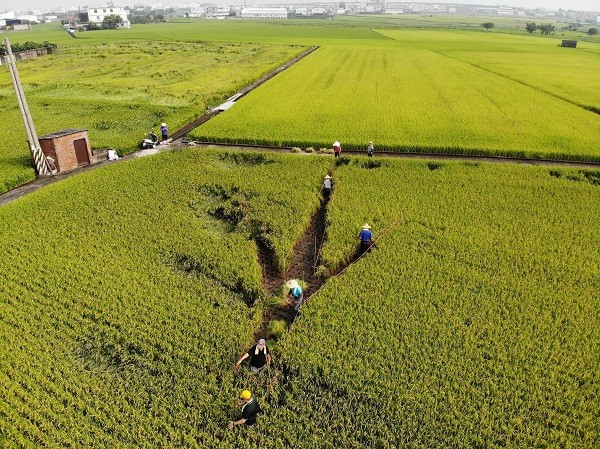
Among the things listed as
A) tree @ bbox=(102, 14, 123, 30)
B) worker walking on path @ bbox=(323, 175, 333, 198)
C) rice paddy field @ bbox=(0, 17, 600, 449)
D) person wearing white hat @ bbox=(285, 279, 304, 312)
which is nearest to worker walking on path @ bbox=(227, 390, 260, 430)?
rice paddy field @ bbox=(0, 17, 600, 449)

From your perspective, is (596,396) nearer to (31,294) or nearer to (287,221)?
(287,221)

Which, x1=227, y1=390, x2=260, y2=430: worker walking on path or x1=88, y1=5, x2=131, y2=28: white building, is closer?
x1=227, y1=390, x2=260, y2=430: worker walking on path

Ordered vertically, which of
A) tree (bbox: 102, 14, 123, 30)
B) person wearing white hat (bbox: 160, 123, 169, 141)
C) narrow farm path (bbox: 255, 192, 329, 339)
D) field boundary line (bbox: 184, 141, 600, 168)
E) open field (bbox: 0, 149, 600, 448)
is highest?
tree (bbox: 102, 14, 123, 30)

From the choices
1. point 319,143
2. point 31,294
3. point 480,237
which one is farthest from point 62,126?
point 480,237

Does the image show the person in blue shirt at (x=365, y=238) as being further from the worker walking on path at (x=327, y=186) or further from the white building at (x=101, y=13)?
the white building at (x=101, y=13)

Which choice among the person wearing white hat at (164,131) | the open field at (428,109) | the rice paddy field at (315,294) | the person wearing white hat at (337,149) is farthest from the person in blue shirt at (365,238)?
the person wearing white hat at (164,131)

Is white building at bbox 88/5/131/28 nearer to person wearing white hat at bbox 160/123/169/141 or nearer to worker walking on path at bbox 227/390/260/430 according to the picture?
person wearing white hat at bbox 160/123/169/141
